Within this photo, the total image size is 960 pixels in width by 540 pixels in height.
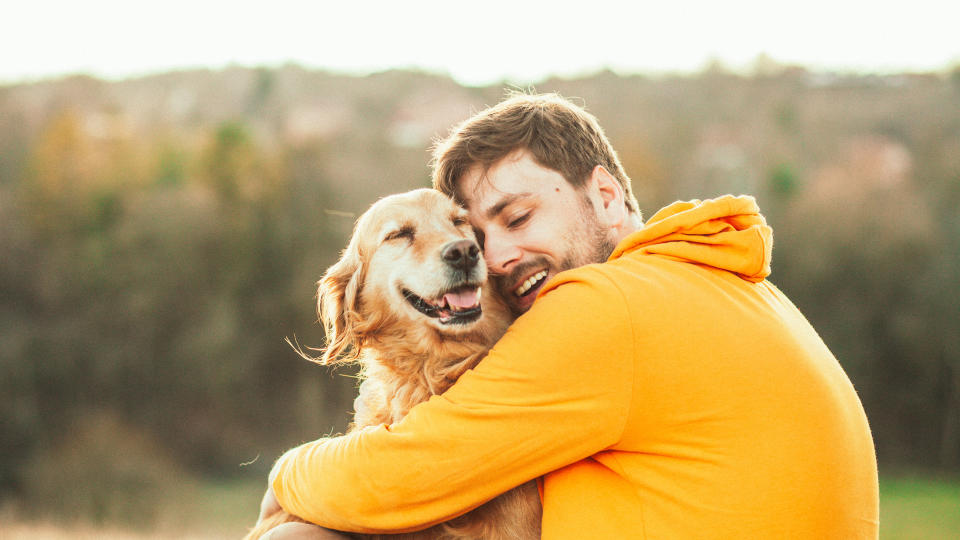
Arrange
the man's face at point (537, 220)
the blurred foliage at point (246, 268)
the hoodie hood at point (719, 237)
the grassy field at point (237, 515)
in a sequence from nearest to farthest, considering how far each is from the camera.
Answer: the hoodie hood at point (719, 237) < the man's face at point (537, 220) < the grassy field at point (237, 515) < the blurred foliage at point (246, 268)

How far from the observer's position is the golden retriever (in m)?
3.09

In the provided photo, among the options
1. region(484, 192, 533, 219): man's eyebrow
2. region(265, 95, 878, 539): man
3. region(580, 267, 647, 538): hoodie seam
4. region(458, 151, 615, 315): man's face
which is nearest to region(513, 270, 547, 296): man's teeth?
region(458, 151, 615, 315): man's face

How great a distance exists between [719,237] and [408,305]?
140 cm

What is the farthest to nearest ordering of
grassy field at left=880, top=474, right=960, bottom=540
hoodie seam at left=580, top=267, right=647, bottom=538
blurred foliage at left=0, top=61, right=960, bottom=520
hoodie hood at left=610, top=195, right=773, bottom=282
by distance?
blurred foliage at left=0, top=61, right=960, bottom=520 → grassy field at left=880, top=474, right=960, bottom=540 → hoodie hood at left=610, top=195, right=773, bottom=282 → hoodie seam at left=580, top=267, right=647, bottom=538

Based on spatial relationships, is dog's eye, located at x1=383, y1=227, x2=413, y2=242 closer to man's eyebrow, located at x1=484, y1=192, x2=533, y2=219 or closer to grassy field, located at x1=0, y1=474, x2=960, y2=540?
man's eyebrow, located at x1=484, y1=192, x2=533, y2=219

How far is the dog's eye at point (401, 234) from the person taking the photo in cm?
333

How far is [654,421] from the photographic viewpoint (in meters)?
2.04

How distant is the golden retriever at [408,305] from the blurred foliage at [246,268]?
16.3m

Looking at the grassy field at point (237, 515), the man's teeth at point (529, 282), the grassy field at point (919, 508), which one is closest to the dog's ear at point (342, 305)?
the man's teeth at point (529, 282)

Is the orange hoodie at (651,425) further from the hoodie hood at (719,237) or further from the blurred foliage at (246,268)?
the blurred foliage at (246,268)

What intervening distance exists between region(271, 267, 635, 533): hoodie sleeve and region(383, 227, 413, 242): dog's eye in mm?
1151

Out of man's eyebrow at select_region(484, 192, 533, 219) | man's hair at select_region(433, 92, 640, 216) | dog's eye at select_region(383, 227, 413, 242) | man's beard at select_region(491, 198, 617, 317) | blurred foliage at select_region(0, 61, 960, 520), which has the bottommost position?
blurred foliage at select_region(0, 61, 960, 520)

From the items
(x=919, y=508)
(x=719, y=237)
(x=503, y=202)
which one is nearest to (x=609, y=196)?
(x=503, y=202)

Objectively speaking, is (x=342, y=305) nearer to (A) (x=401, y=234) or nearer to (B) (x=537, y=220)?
(A) (x=401, y=234)
